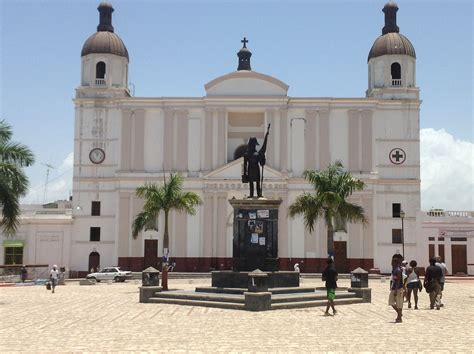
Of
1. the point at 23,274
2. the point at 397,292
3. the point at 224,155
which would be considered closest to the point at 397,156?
the point at 224,155

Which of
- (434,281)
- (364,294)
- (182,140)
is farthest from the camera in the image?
(182,140)

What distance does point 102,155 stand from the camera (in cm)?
5709

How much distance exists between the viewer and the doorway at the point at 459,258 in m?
54.6

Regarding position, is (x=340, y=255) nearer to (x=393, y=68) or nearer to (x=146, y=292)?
(x=393, y=68)

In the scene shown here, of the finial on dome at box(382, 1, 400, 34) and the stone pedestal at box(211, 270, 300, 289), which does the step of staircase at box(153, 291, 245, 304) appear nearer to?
the stone pedestal at box(211, 270, 300, 289)

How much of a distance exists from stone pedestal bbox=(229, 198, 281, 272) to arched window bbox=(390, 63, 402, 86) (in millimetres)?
34412

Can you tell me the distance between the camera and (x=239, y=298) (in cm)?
2323

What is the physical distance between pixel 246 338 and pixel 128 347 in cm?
272

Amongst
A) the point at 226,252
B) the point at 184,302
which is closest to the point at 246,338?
the point at 184,302

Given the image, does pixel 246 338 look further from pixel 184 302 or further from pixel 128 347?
pixel 184 302

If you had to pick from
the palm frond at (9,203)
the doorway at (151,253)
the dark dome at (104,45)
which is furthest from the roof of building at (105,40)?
the palm frond at (9,203)

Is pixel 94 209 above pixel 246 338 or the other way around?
above

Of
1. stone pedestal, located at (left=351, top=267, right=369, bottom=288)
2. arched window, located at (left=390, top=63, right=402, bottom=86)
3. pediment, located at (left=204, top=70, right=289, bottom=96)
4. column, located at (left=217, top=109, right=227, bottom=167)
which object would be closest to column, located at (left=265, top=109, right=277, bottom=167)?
pediment, located at (left=204, top=70, right=289, bottom=96)

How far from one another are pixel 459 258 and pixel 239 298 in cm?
3591
